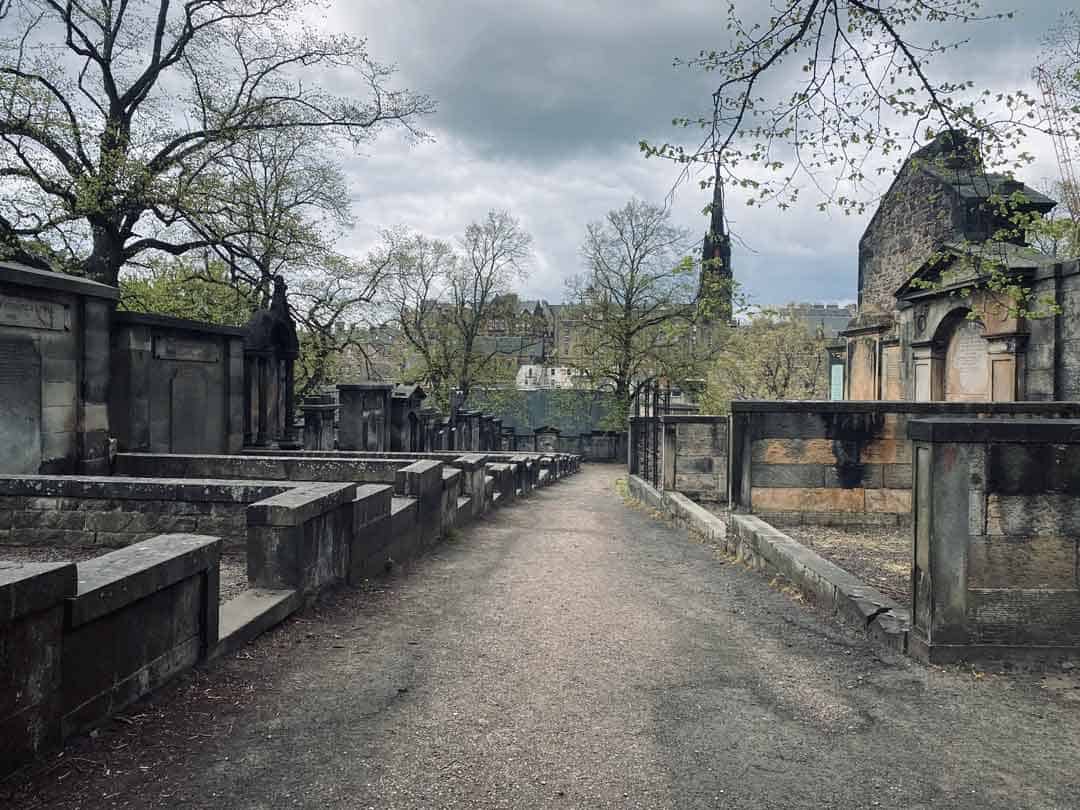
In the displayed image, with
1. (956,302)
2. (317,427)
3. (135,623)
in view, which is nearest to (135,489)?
(135,623)

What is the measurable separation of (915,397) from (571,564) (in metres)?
10.5

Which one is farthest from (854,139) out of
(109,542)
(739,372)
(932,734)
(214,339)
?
(739,372)

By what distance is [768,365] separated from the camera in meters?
37.5

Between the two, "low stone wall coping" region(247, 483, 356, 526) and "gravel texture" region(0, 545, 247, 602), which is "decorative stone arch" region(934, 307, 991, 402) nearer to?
"low stone wall coping" region(247, 483, 356, 526)

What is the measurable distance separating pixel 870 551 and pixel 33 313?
9.04m

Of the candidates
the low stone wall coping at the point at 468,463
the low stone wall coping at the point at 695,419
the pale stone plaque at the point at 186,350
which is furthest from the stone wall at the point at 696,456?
the pale stone plaque at the point at 186,350

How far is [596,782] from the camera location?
9.06 ft

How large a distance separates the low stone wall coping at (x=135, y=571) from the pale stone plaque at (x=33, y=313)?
5.14 m

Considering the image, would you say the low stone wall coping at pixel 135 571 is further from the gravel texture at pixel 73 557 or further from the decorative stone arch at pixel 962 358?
the decorative stone arch at pixel 962 358

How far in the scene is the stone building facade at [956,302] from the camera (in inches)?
283

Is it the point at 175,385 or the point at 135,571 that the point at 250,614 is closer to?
the point at 135,571

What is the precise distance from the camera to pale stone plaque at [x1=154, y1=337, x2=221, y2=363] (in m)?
10.3

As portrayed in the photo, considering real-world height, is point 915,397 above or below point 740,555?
above

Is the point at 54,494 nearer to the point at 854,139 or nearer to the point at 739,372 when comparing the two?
the point at 854,139
